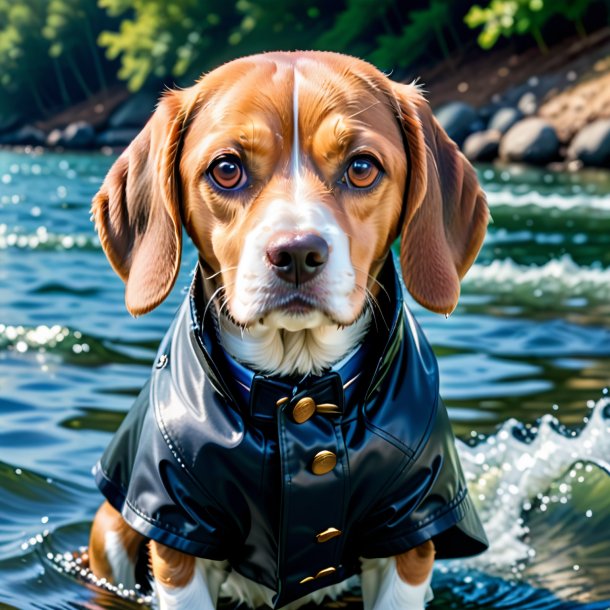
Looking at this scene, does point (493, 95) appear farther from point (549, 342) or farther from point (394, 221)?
point (394, 221)

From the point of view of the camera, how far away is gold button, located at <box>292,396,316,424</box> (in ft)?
12.3

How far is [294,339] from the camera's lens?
3975mm

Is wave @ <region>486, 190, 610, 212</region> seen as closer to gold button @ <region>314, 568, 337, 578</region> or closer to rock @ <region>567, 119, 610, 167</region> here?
rock @ <region>567, 119, 610, 167</region>

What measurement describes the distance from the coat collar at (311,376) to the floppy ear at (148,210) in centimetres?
17

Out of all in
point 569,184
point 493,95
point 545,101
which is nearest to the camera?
point 569,184

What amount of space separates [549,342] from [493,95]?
2897 centimetres

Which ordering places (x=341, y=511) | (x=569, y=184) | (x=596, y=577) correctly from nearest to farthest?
(x=341, y=511), (x=596, y=577), (x=569, y=184)

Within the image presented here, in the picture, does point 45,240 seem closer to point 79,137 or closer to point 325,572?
point 325,572

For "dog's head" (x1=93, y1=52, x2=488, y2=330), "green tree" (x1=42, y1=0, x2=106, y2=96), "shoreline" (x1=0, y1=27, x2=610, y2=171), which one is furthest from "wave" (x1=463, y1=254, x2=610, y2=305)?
"green tree" (x1=42, y1=0, x2=106, y2=96)

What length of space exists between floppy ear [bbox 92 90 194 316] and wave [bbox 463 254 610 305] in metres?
6.50

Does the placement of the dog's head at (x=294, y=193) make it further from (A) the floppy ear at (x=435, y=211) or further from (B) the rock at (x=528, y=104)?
(B) the rock at (x=528, y=104)

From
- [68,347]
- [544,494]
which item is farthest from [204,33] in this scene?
[544,494]

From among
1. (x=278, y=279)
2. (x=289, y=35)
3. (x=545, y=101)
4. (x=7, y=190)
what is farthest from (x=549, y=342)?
(x=289, y=35)

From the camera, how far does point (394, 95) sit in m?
4.01
